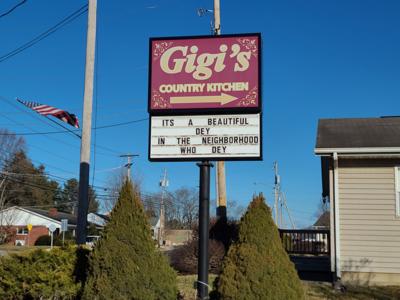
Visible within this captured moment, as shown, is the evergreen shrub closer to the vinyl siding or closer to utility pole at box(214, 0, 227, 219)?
the vinyl siding

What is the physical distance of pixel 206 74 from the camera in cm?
837

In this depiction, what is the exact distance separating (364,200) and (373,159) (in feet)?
3.56

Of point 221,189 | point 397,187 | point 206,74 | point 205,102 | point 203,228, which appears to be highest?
point 206,74

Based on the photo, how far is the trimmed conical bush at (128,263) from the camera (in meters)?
7.13

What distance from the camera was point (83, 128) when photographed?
12.1 m

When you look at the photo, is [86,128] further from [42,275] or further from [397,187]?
[397,187]

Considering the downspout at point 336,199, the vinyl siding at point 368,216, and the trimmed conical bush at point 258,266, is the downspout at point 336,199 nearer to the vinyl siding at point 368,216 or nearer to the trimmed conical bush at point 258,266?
the vinyl siding at point 368,216

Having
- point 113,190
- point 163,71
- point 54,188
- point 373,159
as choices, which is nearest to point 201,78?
point 163,71

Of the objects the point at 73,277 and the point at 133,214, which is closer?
the point at 133,214

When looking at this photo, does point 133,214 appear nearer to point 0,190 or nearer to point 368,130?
point 368,130

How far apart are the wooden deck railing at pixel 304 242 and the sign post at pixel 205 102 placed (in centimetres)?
1020

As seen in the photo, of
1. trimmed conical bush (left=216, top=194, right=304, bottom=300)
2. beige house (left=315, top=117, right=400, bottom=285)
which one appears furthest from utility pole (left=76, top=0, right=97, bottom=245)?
beige house (left=315, top=117, right=400, bottom=285)

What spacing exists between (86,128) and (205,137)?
175 inches

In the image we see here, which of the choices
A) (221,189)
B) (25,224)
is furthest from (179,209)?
(221,189)
